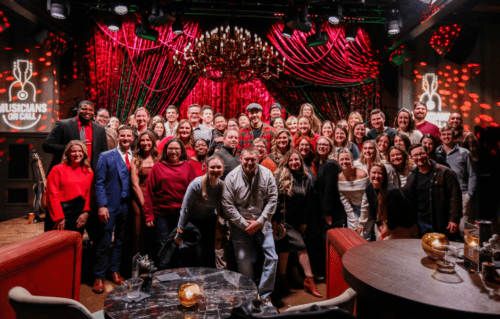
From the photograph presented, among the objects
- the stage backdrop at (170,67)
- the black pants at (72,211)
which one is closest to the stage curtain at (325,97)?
the stage backdrop at (170,67)

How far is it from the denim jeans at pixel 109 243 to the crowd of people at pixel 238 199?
0.03 ft

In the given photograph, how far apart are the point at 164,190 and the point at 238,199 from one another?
759 mm

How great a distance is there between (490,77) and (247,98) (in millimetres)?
5062

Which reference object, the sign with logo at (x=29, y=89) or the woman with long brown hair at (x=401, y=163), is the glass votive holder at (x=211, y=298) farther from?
the sign with logo at (x=29, y=89)

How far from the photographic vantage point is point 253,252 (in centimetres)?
311

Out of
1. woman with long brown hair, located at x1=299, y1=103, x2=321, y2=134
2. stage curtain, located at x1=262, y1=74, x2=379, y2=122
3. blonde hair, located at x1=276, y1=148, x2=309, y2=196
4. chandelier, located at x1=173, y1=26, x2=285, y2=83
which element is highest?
chandelier, located at x1=173, y1=26, x2=285, y2=83

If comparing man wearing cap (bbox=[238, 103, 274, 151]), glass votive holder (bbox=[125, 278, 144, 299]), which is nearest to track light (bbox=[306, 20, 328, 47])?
man wearing cap (bbox=[238, 103, 274, 151])

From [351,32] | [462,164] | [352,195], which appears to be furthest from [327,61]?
[352,195]

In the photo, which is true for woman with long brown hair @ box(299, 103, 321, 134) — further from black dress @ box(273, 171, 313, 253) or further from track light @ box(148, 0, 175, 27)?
track light @ box(148, 0, 175, 27)

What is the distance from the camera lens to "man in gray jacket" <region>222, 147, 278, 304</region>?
299 cm

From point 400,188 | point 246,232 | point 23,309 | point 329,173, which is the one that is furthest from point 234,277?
point 400,188

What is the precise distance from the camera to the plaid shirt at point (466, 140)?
4453 millimetres

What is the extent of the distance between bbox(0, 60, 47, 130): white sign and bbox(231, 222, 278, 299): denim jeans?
19.1ft

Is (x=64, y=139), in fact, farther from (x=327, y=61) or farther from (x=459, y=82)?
(x=459, y=82)
